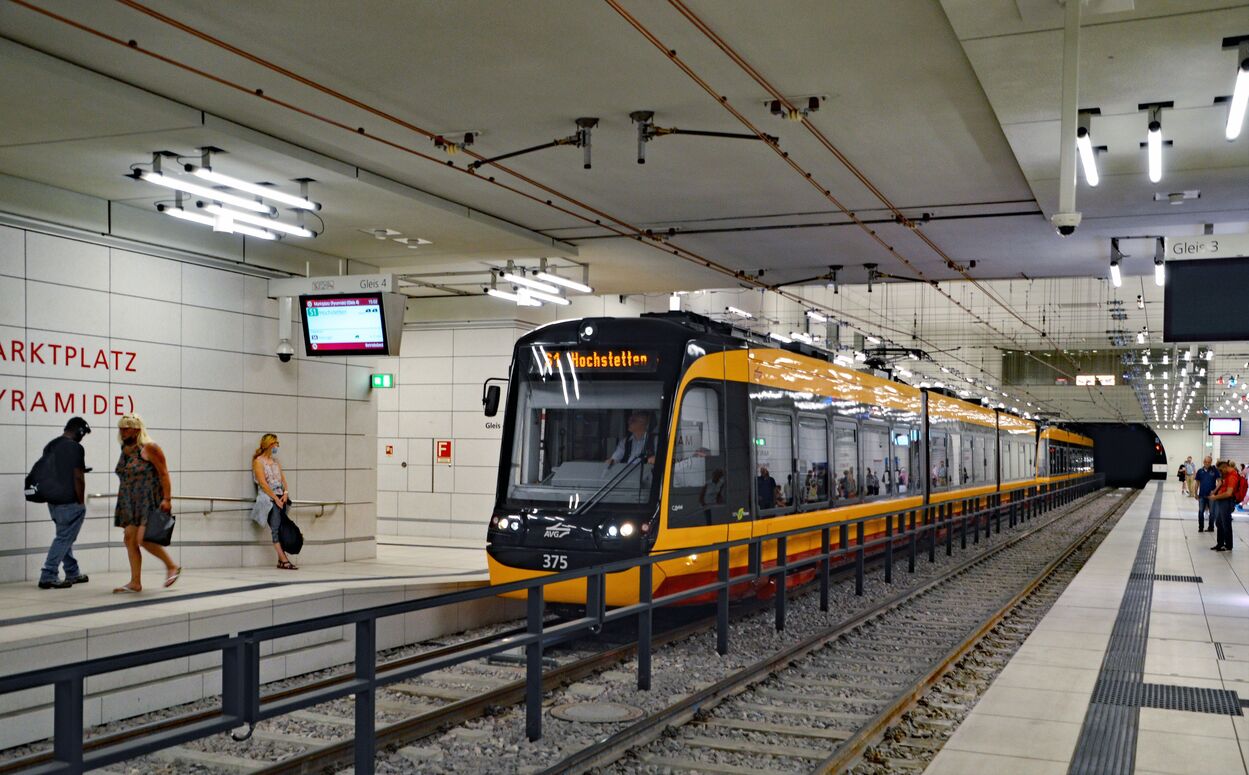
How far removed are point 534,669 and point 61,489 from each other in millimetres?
5434

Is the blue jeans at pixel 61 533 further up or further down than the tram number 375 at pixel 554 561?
further up

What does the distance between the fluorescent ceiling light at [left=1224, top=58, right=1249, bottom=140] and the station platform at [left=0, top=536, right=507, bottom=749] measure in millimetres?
8117

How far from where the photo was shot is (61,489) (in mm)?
9875

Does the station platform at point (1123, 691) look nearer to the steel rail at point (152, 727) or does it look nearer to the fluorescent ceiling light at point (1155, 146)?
the steel rail at point (152, 727)

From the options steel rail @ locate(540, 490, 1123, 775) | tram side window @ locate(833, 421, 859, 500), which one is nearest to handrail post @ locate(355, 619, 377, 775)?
steel rail @ locate(540, 490, 1123, 775)

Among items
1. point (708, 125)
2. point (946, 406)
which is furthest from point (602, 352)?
point (946, 406)

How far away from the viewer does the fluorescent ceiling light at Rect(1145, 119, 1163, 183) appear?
9.34 meters

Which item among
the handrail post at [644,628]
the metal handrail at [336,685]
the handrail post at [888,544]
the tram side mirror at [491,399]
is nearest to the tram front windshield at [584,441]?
the tram side mirror at [491,399]

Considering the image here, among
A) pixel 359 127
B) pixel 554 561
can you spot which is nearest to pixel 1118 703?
pixel 554 561

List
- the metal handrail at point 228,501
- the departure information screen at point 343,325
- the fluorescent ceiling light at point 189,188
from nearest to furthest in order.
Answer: the fluorescent ceiling light at point 189,188 < the metal handrail at point 228,501 < the departure information screen at point 343,325

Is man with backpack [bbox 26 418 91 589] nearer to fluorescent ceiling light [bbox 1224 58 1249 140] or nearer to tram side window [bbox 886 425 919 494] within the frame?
fluorescent ceiling light [bbox 1224 58 1249 140]

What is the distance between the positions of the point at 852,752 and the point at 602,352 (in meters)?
4.77

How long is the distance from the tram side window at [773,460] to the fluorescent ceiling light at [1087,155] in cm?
390

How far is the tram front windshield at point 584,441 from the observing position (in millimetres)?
10047
